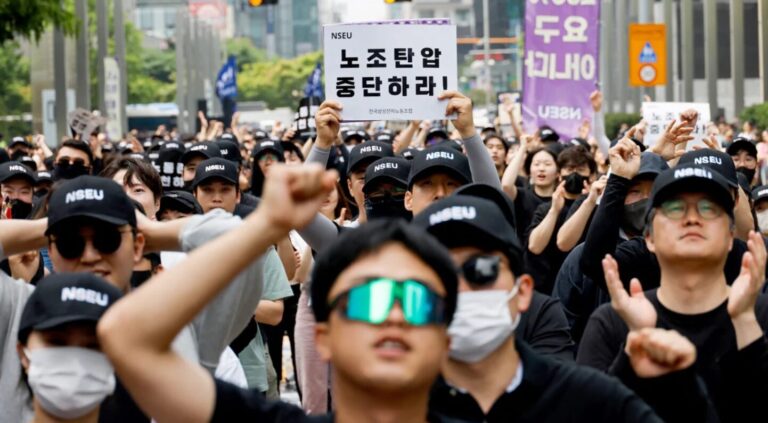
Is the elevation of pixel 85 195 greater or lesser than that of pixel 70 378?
greater

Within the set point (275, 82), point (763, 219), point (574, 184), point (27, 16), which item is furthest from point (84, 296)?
point (275, 82)

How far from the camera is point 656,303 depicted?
17.5 ft

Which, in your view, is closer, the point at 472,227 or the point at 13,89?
the point at 472,227

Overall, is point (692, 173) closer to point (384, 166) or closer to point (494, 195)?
point (494, 195)

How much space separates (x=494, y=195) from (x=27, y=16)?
23020 millimetres

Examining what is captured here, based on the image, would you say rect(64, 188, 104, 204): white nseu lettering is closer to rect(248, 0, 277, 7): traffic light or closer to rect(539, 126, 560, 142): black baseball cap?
rect(539, 126, 560, 142): black baseball cap

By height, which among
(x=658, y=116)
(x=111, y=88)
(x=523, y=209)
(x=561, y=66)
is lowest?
(x=523, y=209)

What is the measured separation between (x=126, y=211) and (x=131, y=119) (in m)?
125

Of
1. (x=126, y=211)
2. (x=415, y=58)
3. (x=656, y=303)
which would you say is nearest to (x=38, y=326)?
(x=126, y=211)

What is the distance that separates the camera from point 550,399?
166 inches

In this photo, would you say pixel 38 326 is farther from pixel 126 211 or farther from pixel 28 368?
pixel 126 211

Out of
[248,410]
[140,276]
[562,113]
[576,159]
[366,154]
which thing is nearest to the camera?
[248,410]

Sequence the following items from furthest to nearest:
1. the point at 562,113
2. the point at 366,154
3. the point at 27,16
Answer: the point at 27,16 → the point at 562,113 → the point at 366,154

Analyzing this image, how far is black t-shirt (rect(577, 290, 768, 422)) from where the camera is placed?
5027 mm
